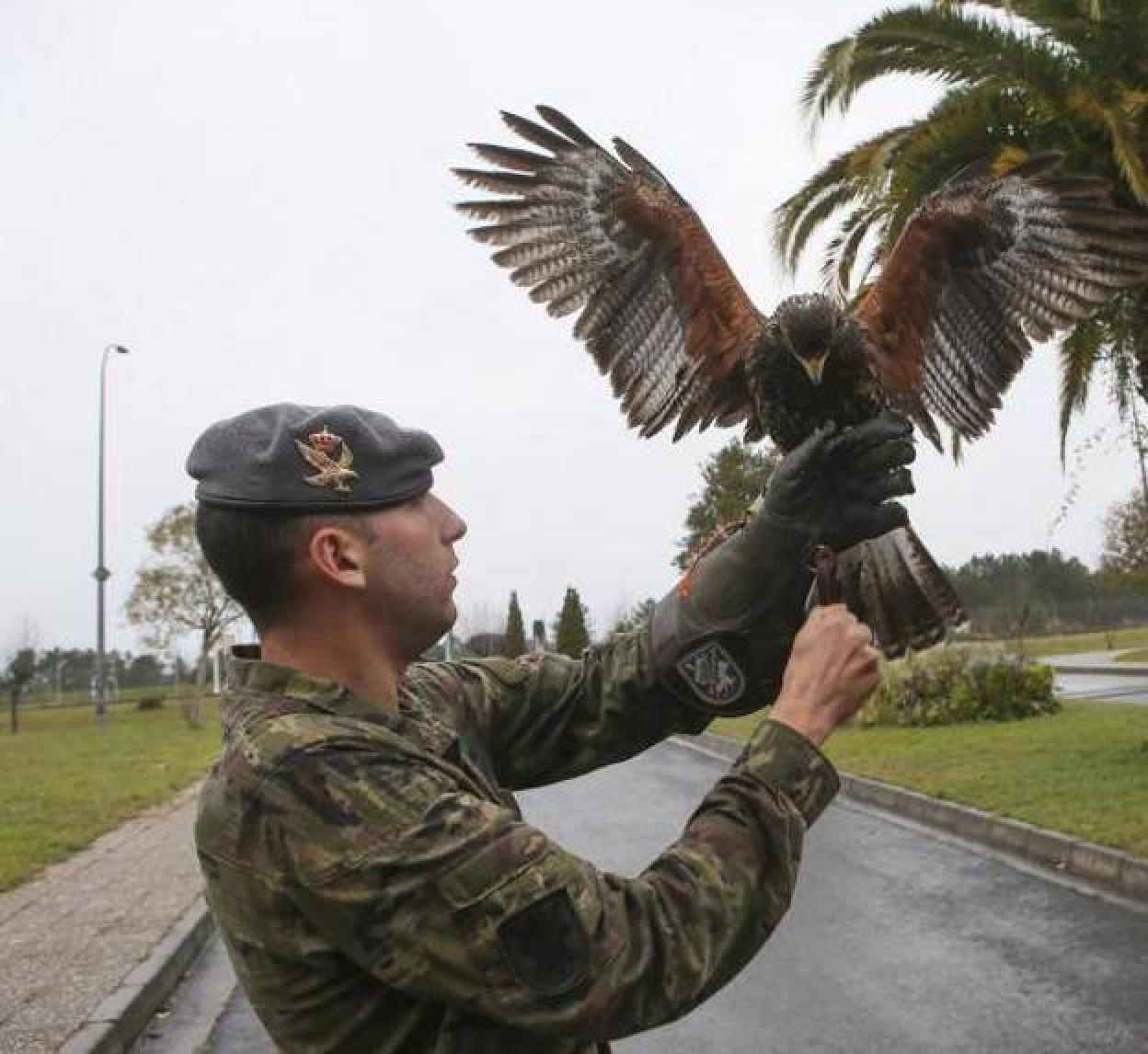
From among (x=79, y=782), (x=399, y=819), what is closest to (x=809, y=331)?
(x=399, y=819)

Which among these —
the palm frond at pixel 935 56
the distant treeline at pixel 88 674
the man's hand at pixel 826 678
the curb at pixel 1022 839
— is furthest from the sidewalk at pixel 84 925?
the distant treeline at pixel 88 674

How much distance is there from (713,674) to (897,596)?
24.0 inches

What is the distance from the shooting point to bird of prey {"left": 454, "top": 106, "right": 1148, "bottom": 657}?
3758 millimetres

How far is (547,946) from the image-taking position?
4.62 feet

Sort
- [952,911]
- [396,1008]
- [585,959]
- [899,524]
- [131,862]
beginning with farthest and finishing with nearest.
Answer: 1. [131,862]
2. [952,911]
3. [899,524]
4. [396,1008]
5. [585,959]

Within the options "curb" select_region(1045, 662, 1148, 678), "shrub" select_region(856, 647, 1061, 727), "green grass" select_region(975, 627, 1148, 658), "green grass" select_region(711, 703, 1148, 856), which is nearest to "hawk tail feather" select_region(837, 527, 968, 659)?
"green grass" select_region(711, 703, 1148, 856)

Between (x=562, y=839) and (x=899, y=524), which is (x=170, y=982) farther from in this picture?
(x=899, y=524)

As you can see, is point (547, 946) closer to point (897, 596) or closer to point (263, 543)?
point (263, 543)

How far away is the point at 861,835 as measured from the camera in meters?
10.3

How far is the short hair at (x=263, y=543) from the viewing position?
5.46 feet

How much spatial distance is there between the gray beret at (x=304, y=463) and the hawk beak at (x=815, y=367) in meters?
2.10

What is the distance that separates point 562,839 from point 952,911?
388 cm

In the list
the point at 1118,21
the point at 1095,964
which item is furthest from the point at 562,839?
the point at 1118,21

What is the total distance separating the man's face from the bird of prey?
2100 millimetres
